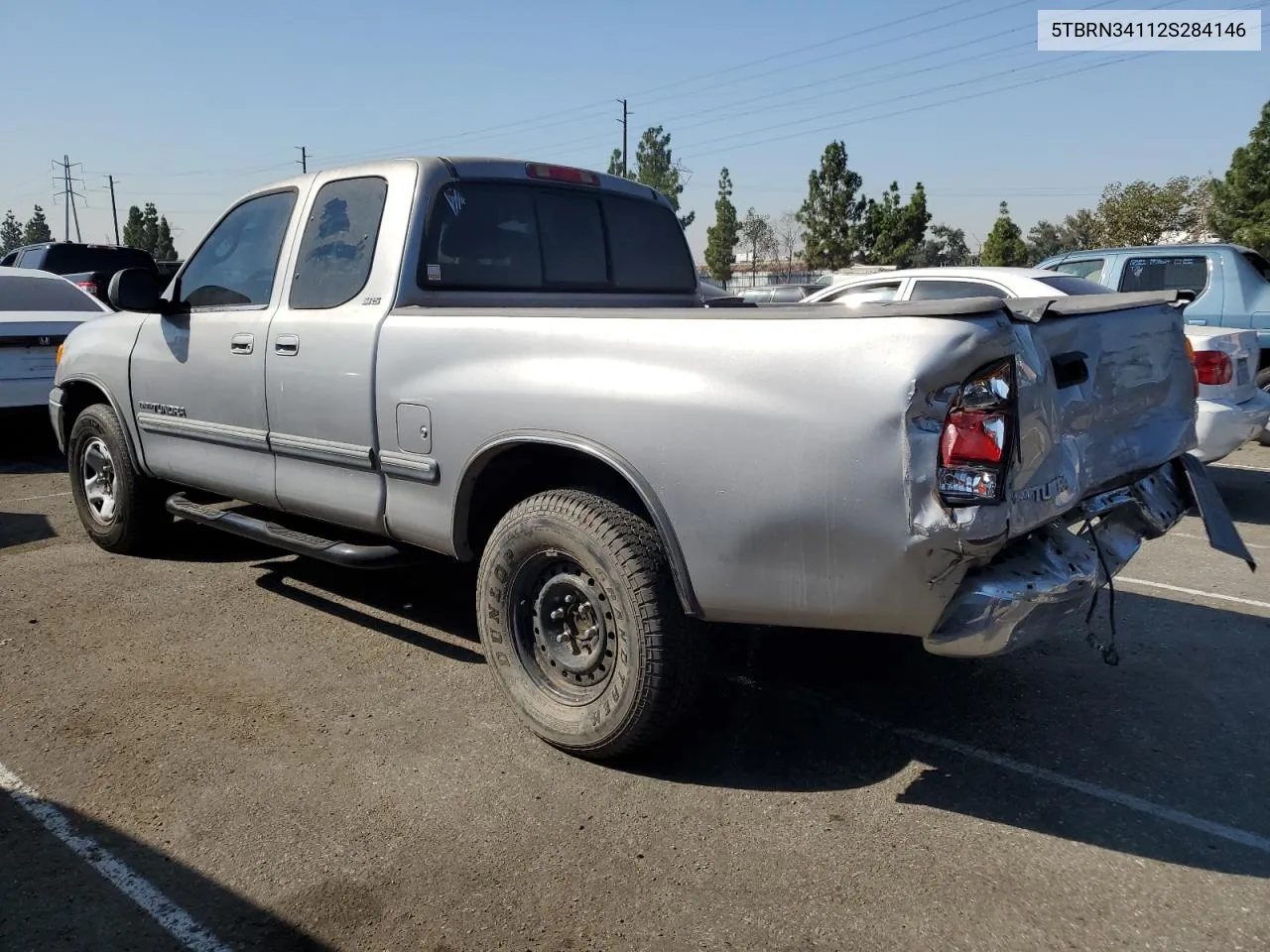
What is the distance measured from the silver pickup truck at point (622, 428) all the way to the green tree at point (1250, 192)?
36141 mm

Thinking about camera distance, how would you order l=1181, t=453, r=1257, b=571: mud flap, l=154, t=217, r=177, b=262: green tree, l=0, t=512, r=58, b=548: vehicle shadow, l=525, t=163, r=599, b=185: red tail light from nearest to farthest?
l=1181, t=453, r=1257, b=571: mud flap, l=525, t=163, r=599, b=185: red tail light, l=0, t=512, r=58, b=548: vehicle shadow, l=154, t=217, r=177, b=262: green tree

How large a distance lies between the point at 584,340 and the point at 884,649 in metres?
2.11

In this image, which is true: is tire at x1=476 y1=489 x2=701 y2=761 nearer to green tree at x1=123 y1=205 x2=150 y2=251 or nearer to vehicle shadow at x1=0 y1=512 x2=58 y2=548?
vehicle shadow at x1=0 y1=512 x2=58 y2=548

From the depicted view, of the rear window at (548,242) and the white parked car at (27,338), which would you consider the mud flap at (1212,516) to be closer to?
the rear window at (548,242)

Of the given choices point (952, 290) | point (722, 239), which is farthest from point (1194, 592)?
point (722, 239)

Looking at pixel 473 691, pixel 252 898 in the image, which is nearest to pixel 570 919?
pixel 252 898

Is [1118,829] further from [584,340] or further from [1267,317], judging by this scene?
[1267,317]

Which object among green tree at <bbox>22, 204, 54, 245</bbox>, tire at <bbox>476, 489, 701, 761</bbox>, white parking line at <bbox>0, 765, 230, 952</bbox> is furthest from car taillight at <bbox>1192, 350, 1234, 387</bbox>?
green tree at <bbox>22, 204, 54, 245</bbox>

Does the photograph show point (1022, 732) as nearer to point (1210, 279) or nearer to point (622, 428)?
point (622, 428)

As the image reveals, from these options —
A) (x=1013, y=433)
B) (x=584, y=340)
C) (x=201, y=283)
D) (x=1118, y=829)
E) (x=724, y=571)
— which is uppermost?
(x=201, y=283)

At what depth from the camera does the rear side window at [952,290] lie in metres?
7.29

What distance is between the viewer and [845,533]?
8.95 ft

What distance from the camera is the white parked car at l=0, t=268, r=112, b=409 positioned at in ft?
29.0

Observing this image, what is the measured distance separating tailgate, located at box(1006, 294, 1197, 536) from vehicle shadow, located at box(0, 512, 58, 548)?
611cm
